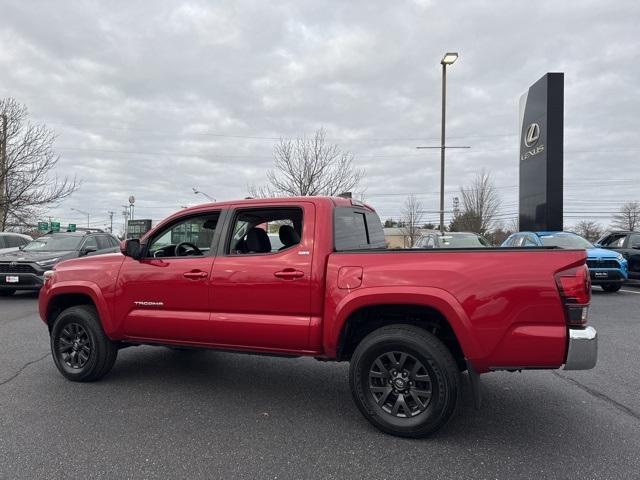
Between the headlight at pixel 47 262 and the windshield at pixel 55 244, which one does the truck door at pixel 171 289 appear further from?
the windshield at pixel 55 244

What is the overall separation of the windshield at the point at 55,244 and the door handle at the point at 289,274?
10418 mm

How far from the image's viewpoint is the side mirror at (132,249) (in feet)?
15.0

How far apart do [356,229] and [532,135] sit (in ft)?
63.0

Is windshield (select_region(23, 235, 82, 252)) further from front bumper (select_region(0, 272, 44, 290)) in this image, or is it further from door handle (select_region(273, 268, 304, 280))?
door handle (select_region(273, 268, 304, 280))

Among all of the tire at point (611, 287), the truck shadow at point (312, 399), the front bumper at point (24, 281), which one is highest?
the front bumper at point (24, 281)

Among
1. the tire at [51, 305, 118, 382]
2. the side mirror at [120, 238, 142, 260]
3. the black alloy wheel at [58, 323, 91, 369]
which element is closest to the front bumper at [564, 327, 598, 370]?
the side mirror at [120, 238, 142, 260]

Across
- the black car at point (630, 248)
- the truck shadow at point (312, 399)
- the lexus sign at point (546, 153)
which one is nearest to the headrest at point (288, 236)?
the truck shadow at point (312, 399)

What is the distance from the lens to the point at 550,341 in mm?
3221

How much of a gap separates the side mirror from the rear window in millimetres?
1991

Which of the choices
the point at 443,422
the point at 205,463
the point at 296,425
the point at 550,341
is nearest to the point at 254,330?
the point at 296,425

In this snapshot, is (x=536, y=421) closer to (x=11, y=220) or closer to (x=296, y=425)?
(x=296, y=425)

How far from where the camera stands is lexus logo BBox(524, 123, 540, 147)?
20.4m

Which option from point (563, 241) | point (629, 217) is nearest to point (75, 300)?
point (563, 241)

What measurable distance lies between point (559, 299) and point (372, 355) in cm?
140
